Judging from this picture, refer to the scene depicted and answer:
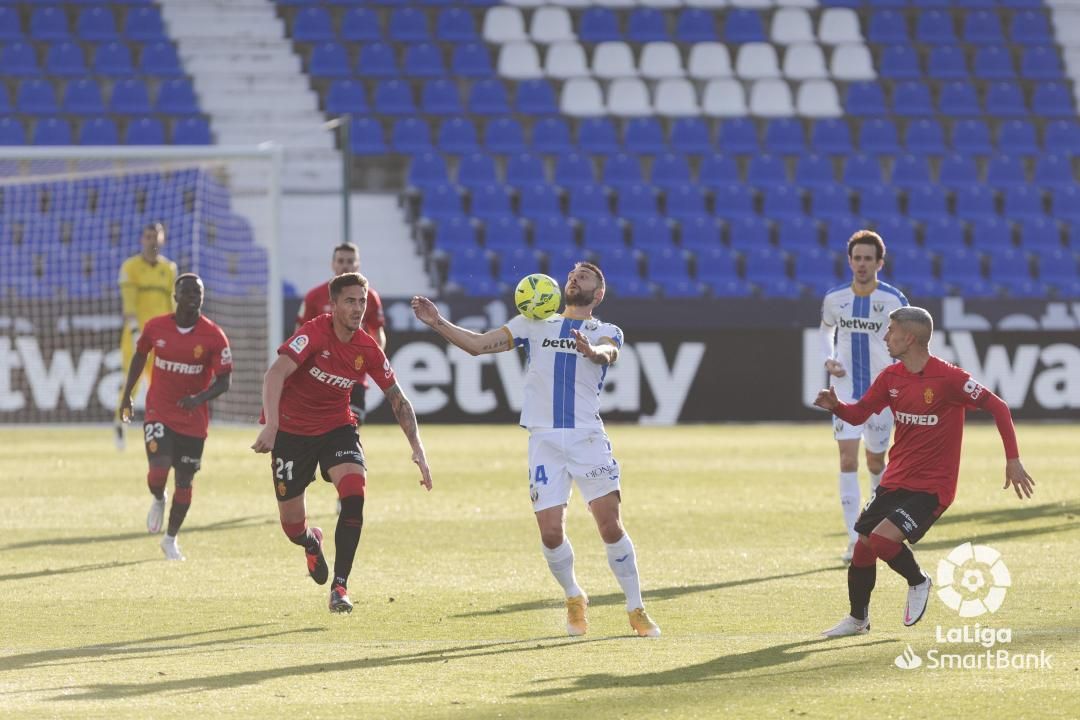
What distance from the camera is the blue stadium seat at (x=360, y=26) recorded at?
31859mm

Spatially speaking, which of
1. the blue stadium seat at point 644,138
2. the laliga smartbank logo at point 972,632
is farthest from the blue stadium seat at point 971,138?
the laliga smartbank logo at point 972,632

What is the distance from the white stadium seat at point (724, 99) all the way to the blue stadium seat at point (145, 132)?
10.2 m

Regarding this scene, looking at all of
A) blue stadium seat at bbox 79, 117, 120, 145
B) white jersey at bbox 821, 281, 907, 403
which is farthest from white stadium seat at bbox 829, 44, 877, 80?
white jersey at bbox 821, 281, 907, 403

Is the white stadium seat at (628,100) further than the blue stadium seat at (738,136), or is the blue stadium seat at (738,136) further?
the white stadium seat at (628,100)

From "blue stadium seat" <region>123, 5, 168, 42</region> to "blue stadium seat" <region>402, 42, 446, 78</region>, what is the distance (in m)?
4.62

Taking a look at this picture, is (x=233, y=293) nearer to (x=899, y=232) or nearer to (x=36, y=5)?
(x=36, y=5)

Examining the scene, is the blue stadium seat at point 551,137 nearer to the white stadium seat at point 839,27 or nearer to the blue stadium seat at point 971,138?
the white stadium seat at point 839,27

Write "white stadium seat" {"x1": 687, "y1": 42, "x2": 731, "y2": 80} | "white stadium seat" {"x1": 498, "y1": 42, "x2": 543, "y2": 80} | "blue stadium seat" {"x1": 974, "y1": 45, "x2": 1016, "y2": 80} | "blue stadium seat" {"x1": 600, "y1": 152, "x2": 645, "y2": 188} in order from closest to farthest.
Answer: "blue stadium seat" {"x1": 600, "y1": 152, "x2": 645, "y2": 188} < "white stadium seat" {"x1": 498, "y1": 42, "x2": 543, "y2": 80} < "white stadium seat" {"x1": 687, "y1": 42, "x2": 731, "y2": 80} < "blue stadium seat" {"x1": 974, "y1": 45, "x2": 1016, "y2": 80}

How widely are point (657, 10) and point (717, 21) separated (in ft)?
4.67

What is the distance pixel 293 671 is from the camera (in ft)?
25.6

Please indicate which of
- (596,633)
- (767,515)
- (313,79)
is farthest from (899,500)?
(313,79)

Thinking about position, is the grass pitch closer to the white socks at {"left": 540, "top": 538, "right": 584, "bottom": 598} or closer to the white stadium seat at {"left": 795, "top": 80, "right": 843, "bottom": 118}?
the white socks at {"left": 540, "top": 538, "right": 584, "bottom": 598}

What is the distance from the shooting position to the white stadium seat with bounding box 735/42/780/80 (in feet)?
106

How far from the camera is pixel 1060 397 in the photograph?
24609mm
